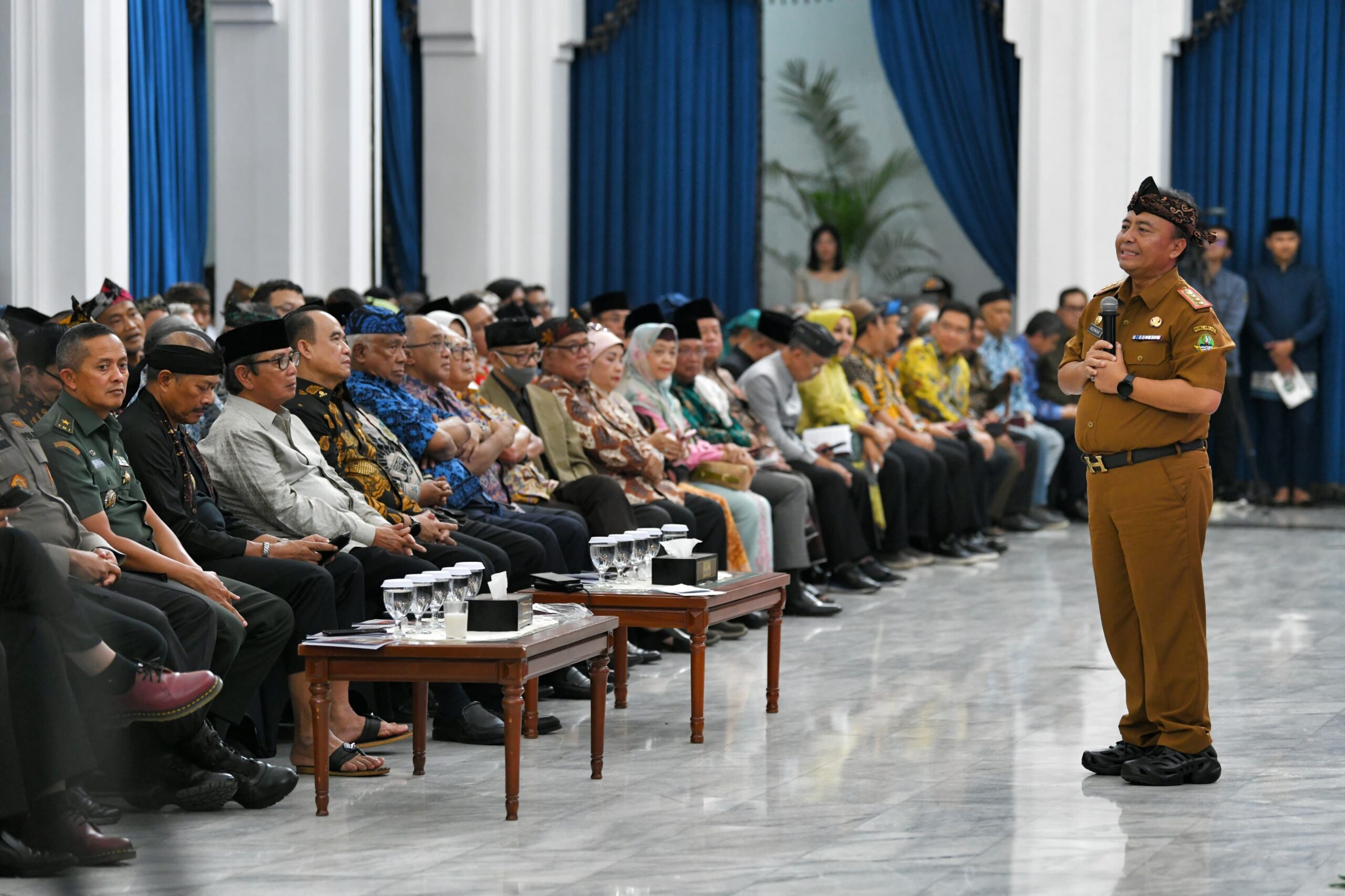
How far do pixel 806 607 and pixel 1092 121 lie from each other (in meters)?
5.49


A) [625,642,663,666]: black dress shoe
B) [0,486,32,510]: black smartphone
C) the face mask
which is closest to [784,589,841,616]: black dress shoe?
[625,642,663,666]: black dress shoe

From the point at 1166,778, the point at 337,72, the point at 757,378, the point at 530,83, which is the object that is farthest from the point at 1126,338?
the point at 530,83

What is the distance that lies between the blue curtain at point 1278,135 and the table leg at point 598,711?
26.1ft

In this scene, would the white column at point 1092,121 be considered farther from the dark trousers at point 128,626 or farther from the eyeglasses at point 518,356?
the dark trousers at point 128,626

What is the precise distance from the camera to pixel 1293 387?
36.2ft

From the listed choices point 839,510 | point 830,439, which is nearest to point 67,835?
point 839,510

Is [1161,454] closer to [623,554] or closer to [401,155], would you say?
[623,554]

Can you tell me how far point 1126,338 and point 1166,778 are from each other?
3.52 feet

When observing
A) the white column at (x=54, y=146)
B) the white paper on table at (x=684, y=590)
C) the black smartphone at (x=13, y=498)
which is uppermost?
the white column at (x=54, y=146)

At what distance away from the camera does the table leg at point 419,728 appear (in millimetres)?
4453

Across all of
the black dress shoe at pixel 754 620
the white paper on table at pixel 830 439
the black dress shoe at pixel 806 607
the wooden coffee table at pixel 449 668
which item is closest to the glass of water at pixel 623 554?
the wooden coffee table at pixel 449 668

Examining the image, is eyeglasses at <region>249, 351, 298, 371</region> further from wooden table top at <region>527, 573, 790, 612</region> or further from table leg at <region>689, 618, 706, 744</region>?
table leg at <region>689, 618, 706, 744</region>

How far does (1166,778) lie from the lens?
4293mm

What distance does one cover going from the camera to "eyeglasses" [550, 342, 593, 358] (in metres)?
6.42
